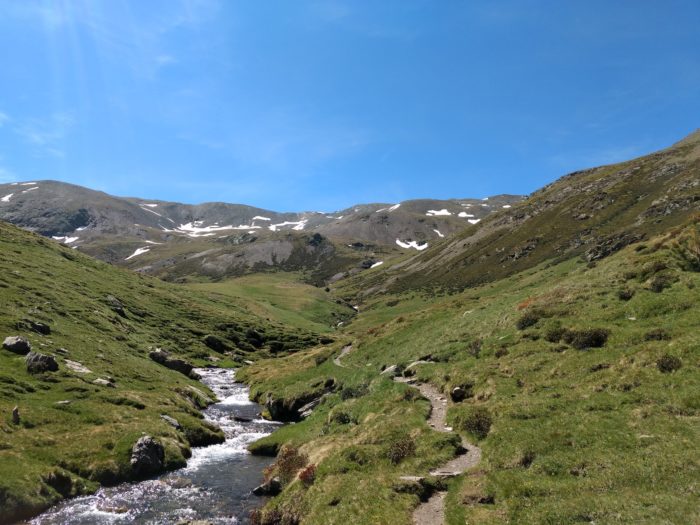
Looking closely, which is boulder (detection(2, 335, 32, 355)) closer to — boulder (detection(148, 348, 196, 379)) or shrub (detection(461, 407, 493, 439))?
boulder (detection(148, 348, 196, 379))

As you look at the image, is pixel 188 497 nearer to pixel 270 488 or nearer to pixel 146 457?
pixel 270 488

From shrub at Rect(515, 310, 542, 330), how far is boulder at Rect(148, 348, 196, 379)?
55906 mm

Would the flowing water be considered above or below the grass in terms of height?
below

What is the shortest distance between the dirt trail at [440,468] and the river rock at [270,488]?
10352 mm

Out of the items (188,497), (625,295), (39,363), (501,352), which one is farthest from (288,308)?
(625,295)

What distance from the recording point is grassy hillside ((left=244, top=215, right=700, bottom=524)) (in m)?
14.3

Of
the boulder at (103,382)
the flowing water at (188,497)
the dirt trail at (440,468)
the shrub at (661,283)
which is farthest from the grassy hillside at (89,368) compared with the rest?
the shrub at (661,283)

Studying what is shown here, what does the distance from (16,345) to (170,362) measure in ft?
92.6

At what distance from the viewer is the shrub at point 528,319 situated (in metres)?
35.2

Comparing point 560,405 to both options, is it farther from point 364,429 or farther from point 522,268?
point 522,268

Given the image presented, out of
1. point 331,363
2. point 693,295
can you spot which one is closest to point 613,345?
point 693,295

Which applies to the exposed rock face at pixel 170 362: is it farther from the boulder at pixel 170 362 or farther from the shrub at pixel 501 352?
the shrub at pixel 501 352

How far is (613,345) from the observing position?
2575cm

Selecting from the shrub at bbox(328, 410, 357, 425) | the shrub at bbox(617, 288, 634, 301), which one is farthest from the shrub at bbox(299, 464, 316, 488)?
the shrub at bbox(617, 288, 634, 301)
